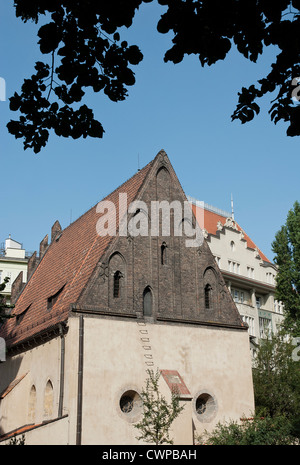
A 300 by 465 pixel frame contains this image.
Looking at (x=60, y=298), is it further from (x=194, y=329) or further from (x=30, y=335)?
(x=194, y=329)

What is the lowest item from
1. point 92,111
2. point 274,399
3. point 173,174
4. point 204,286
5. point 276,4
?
point 274,399

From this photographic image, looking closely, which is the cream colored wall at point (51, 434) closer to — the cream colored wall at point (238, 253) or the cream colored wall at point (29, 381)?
the cream colored wall at point (29, 381)

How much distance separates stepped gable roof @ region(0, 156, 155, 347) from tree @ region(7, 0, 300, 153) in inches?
633

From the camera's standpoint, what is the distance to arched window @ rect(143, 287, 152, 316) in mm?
25925

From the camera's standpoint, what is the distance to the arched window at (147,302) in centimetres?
2592

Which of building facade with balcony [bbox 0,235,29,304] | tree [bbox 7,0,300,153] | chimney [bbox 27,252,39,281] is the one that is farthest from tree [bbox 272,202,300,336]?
tree [bbox 7,0,300,153]

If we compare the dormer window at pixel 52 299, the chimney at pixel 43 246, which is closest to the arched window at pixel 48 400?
the dormer window at pixel 52 299

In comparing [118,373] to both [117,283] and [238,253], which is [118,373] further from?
[238,253]

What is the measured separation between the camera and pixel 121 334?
80.8 feet

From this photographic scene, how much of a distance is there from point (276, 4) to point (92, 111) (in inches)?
125

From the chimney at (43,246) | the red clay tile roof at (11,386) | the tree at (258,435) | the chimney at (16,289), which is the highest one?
the chimney at (43,246)

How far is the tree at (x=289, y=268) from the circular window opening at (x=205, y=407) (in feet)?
42.0

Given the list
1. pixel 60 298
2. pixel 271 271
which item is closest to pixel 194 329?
pixel 60 298

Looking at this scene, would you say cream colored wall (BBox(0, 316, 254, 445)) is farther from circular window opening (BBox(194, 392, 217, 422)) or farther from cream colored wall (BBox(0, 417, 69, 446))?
circular window opening (BBox(194, 392, 217, 422))
